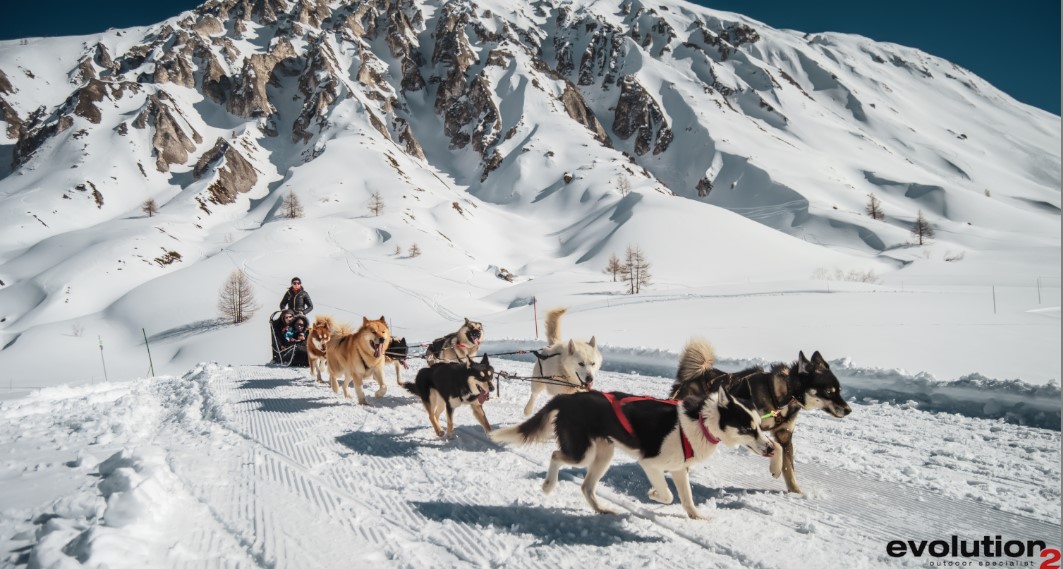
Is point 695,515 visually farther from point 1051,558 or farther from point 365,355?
point 365,355

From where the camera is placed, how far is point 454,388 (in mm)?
5766

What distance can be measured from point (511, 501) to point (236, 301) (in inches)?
1664

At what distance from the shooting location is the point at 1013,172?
117 metres

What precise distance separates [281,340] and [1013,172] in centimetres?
16502

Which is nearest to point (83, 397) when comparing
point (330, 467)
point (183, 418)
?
point (183, 418)

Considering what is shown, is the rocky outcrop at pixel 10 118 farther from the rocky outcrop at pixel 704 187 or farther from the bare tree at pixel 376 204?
the rocky outcrop at pixel 704 187

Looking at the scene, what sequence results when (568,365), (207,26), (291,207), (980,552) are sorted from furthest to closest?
(207,26), (291,207), (568,365), (980,552)

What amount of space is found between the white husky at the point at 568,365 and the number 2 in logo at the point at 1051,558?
12.6 ft

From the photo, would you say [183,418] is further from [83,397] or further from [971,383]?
[971,383]

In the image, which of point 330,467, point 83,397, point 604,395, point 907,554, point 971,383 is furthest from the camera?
point 83,397

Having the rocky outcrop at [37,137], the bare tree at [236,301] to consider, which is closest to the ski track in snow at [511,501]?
the bare tree at [236,301]

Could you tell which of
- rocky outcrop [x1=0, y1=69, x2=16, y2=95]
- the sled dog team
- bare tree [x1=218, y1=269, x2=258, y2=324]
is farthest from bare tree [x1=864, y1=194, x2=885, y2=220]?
rocky outcrop [x1=0, y1=69, x2=16, y2=95]

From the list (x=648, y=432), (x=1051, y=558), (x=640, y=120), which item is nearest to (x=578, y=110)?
(x=640, y=120)

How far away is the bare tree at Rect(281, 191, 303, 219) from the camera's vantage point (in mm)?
76438
